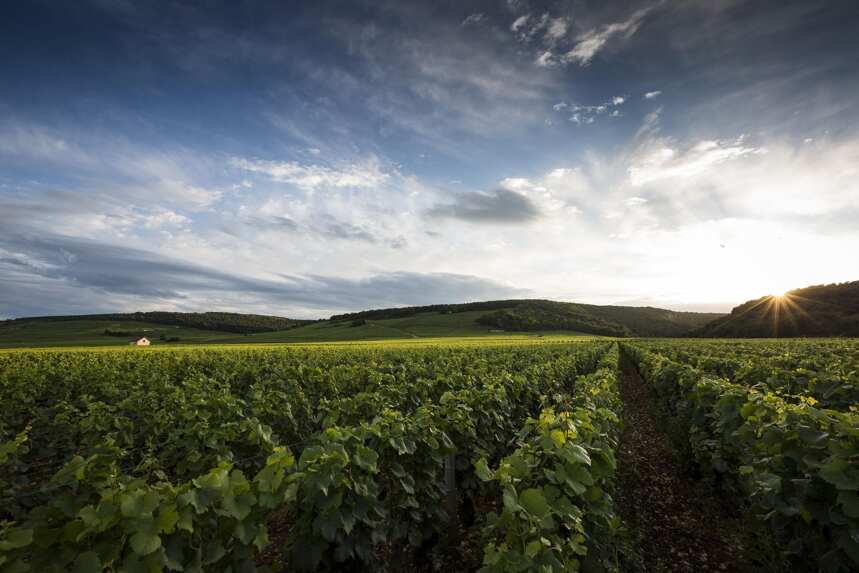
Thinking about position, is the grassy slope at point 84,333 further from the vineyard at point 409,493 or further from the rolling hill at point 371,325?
the vineyard at point 409,493

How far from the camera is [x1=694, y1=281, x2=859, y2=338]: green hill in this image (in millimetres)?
84375

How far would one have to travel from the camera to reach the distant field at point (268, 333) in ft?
286

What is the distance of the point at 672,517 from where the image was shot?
8.01 metres

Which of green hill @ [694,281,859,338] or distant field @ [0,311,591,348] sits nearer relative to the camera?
green hill @ [694,281,859,338]

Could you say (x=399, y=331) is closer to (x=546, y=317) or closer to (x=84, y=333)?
(x=546, y=317)

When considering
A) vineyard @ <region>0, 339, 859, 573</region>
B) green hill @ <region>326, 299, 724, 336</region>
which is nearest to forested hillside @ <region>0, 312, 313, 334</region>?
green hill @ <region>326, 299, 724, 336</region>

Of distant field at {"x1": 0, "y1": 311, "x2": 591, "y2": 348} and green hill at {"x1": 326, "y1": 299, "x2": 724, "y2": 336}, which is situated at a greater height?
green hill at {"x1": 326, "y1": 299, "x2": 724, "y2": 336}

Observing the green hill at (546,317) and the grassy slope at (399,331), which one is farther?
the green hill at (546,317)

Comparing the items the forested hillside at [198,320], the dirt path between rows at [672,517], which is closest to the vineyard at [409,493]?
the dirt path between rows at [672,517]

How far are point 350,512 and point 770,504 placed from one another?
4.35 metres

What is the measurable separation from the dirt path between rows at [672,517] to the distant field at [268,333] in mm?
71690

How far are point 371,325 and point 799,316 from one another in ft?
324

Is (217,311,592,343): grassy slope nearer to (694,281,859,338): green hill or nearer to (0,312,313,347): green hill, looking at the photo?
(0,312,313,347): green hill

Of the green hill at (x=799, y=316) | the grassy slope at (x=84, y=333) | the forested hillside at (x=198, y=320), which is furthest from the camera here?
the forested hillside at (x=198, y=320)
